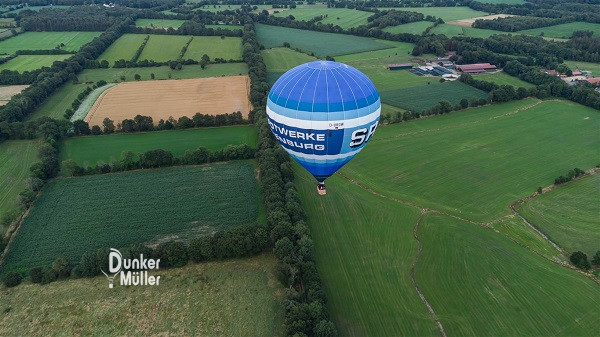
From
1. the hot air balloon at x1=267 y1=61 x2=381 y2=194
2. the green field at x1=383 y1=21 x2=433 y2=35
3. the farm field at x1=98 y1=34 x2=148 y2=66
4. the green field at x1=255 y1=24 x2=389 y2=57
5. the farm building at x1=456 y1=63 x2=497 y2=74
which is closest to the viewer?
the hot air balloon at x1=267 y1=61 x2=381 y2=194

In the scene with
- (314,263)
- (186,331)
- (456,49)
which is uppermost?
(456,49)

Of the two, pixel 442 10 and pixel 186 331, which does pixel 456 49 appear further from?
pixel 186 331

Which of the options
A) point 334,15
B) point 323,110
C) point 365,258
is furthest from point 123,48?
point 365,258

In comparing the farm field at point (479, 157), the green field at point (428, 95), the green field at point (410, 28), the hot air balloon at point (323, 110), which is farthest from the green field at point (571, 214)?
the green field at point (410, 28)

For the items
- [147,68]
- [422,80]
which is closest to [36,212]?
[147,68]

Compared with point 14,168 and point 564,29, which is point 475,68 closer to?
point 564,29

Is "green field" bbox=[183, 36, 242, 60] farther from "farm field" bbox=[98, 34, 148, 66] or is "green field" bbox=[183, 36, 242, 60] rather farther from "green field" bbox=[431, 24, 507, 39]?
"green field" bbox=[431, 24, 507, 39]

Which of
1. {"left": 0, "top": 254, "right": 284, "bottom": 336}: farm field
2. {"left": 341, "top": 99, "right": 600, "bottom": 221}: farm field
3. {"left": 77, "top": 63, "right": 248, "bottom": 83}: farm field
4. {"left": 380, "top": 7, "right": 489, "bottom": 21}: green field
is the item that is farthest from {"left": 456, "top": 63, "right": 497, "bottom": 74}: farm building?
{"left": 0, "top": 254, "right": 284, "bottom": 336}: farm field
